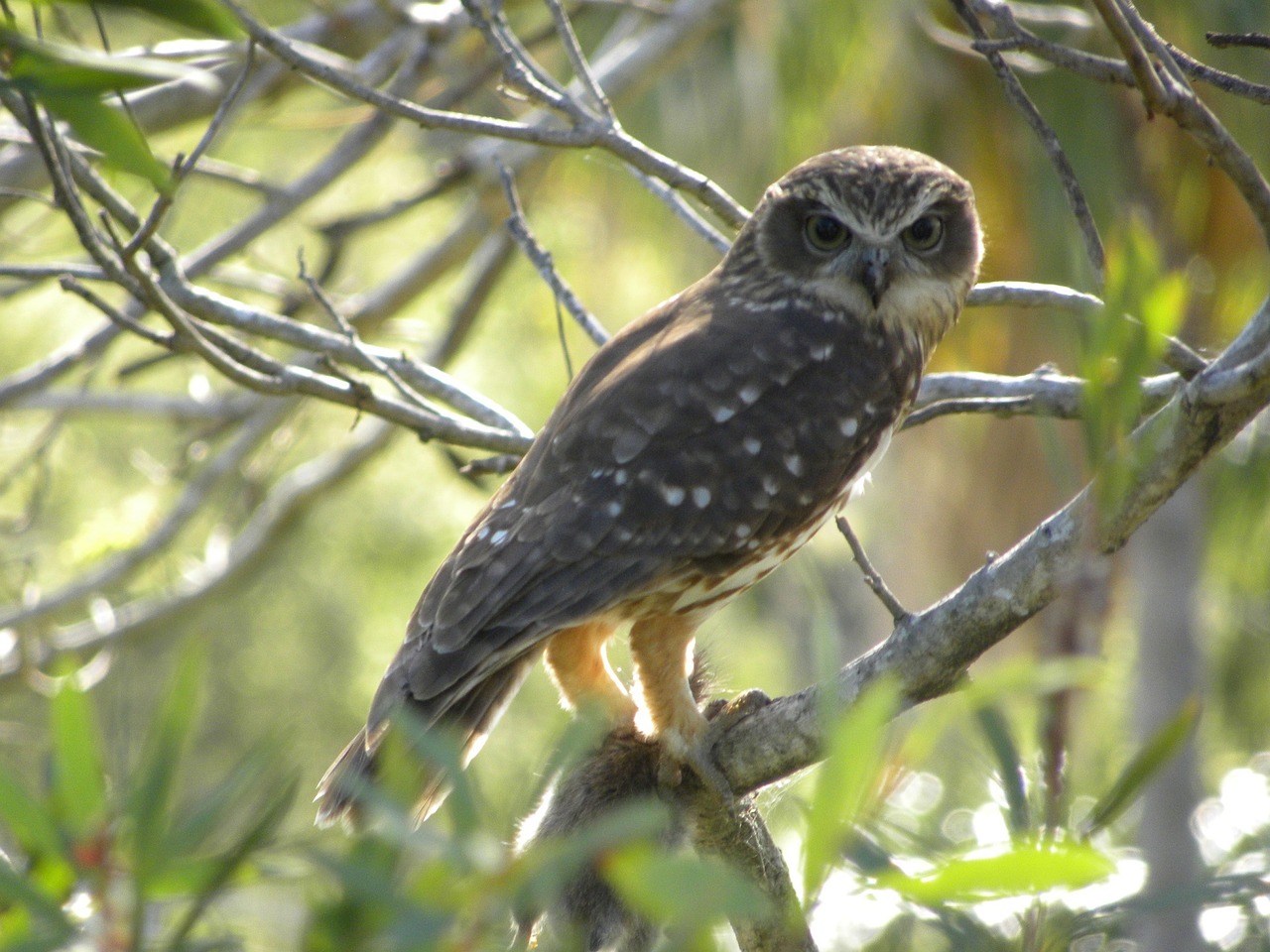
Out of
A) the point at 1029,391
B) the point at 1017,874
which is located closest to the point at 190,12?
the point at 1017,874

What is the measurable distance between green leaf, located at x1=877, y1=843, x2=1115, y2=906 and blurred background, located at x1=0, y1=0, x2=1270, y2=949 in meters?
2.37

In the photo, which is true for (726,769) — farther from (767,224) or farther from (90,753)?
(90,753)

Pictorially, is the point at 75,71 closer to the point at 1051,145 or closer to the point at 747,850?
the point at 1051,145

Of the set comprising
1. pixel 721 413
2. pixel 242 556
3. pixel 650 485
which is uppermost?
pixel 242 556

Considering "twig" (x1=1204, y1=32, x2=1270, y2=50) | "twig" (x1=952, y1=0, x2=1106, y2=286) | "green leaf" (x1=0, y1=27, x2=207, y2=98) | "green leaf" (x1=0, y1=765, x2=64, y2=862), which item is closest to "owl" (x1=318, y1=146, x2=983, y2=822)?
"twig" (x1=952, y1=0, x2=1106, y2=286)

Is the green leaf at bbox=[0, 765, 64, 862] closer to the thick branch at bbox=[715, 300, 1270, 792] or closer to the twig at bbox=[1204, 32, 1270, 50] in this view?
the thick branch at bbox=[715, 300, 1270, 792]

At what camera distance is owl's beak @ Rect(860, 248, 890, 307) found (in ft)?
10.9

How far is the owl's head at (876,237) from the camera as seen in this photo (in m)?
3.36

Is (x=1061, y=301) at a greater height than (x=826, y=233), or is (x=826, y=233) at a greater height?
(x=826, y=233)

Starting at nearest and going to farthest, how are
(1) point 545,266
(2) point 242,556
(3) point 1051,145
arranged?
(3) point 1051,145
(1) point 545,266
(2) point 242,556

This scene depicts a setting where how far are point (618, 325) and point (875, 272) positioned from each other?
7.81 m

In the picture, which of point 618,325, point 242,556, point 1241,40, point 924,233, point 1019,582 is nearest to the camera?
point 1241,40

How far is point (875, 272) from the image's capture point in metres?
3.34

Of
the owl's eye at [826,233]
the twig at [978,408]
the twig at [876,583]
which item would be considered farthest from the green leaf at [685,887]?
the owl's eye at [826,233]
